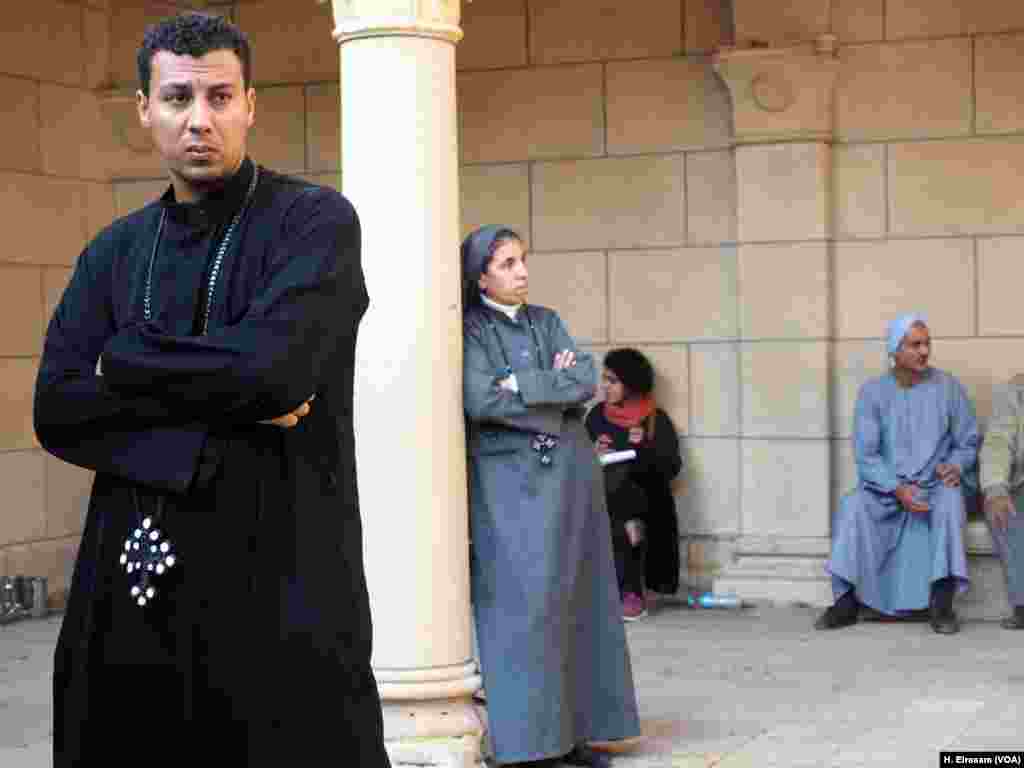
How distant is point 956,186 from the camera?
9398mm

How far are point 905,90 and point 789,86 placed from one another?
0.55 meters

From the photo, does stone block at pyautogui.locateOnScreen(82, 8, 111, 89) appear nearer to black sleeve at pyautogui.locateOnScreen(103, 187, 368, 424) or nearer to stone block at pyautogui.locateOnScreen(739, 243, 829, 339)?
stone block at pyautogui.locateOnScreen(739, 243, 829, 339)

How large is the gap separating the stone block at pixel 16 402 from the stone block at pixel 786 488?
11.6 feet

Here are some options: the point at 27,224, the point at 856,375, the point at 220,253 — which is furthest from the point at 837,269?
the point at 220,253

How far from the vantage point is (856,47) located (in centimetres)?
950

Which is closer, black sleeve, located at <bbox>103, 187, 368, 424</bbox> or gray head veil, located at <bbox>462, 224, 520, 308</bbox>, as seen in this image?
black sleeve, located at <bbox>103, 187, 368, 424</bbox>

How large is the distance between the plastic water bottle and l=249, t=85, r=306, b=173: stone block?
3079 mm

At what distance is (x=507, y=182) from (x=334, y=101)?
1028mm

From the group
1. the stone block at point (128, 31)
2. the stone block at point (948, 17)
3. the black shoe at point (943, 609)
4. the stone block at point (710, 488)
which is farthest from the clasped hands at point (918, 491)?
the stone block at point (128, 31)

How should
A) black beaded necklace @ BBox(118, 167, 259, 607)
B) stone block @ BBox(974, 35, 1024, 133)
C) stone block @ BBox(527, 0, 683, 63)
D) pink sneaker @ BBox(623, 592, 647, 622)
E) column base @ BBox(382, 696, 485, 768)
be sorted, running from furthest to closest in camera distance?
1. stone block @ BBox(527, 0, 683, 63)
2. pink sneaker @ BBox(623, 592, 647, 622)
3. stone block @ BBox(974, 35, 1024, 133)
4. column base @ BBox(382, 696, 485, 768)
5. black beaded necklace @ BBox(118, 167, 259, 607)

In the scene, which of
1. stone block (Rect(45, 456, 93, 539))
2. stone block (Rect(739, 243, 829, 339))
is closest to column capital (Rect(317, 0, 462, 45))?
stone block (Rect(739, 243, 829, 339))

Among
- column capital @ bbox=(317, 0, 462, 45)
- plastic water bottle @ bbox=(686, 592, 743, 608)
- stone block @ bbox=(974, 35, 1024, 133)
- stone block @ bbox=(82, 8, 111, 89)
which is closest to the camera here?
column capital @ bbox=(317, 0, 462, 45)

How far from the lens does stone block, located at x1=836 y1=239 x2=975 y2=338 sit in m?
9.38

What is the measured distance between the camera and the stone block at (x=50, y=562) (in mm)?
9781
